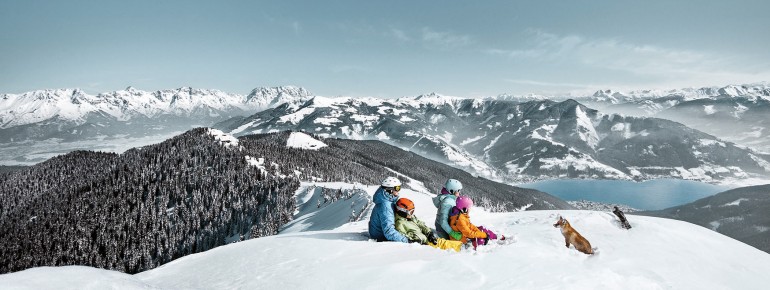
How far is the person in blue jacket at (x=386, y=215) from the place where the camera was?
16672 mm

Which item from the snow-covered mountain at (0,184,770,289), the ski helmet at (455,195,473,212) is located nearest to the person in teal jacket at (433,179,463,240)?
the ski helmet at (455,195,473,212)

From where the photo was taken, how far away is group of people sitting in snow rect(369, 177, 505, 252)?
54.7ft

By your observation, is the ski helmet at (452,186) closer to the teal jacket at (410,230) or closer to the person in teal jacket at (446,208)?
the person in teal jacket at (446,208)

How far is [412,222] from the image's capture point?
1766 centimetres

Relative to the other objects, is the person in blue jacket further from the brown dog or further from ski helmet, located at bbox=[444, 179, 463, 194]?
the brown dog

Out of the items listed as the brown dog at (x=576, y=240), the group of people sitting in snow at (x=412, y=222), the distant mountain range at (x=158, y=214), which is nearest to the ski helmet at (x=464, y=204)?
the group of people sitting in snow at (x=412, y=222)

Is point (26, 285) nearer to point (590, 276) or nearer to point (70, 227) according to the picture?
point (590, 276)

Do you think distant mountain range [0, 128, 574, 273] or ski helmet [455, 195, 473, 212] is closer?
ski helmet [455, 195, 473, 212]

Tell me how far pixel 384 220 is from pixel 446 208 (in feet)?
9.93

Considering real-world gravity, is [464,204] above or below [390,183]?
below

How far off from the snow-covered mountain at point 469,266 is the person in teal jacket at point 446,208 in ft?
5.64

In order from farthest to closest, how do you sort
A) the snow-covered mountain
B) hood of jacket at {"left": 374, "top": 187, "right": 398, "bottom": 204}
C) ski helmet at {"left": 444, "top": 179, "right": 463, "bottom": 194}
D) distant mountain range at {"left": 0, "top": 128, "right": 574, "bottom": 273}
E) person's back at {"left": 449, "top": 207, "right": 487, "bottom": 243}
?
distant mountain range at {"left": 0, "top": 128, "right": 574, "bottom": 273}
ski helmet at {"left": 444, "top": 179, "right": 463, "bottom": 194}
hood of jacket at {"left": 374, "top": 187, "right": 398, "bottom": 204}
person's back at {"left": 449, "top": 207, "right": 487, "bottom": 243}
the snow-covered mountain

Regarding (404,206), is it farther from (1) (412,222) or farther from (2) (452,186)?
(2) (452,186)

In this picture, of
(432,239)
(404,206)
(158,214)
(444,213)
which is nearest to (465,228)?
(444,213)
